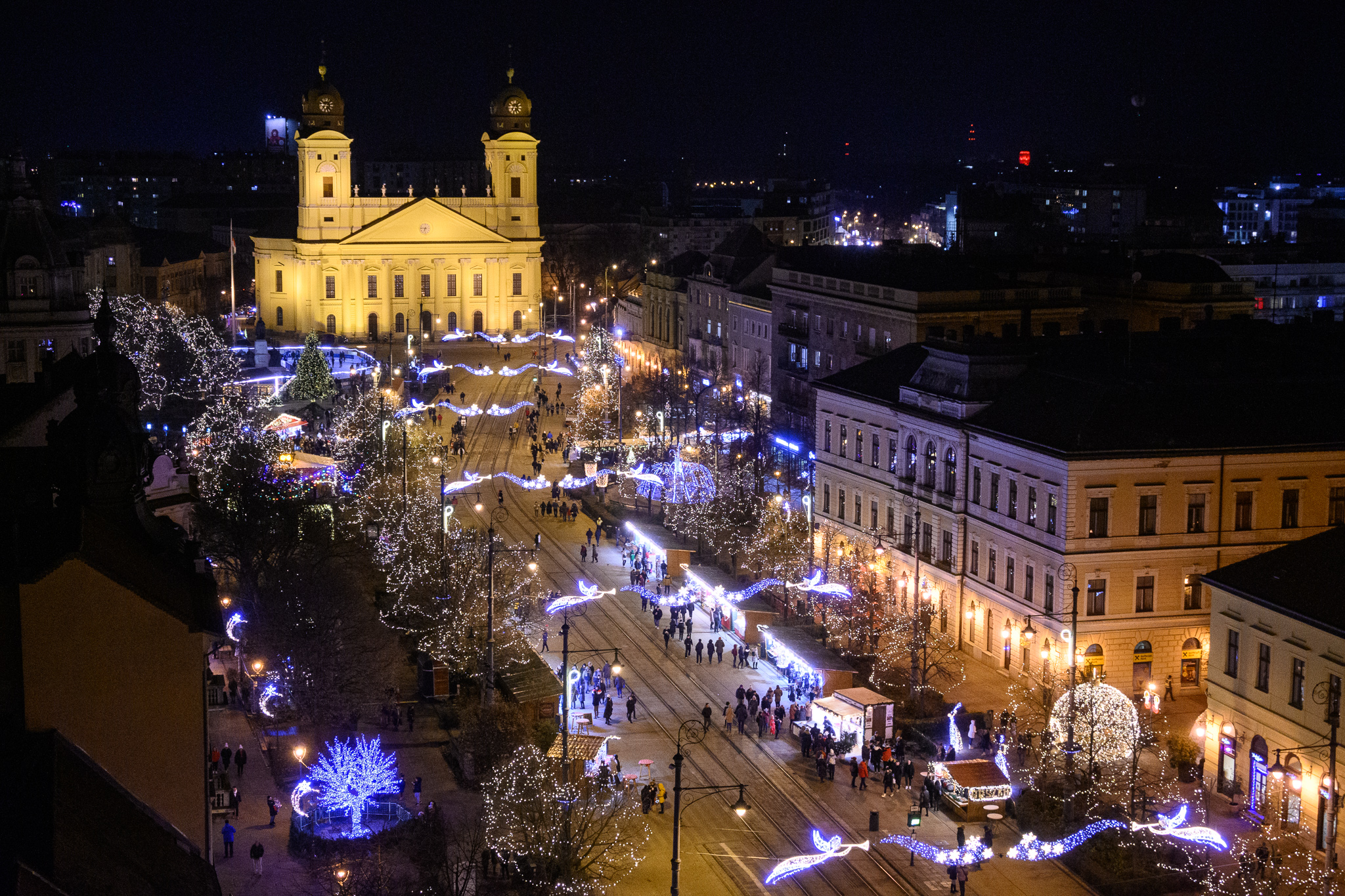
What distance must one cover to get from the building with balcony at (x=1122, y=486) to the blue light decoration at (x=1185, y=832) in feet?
35.6

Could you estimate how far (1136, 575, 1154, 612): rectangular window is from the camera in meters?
51.0

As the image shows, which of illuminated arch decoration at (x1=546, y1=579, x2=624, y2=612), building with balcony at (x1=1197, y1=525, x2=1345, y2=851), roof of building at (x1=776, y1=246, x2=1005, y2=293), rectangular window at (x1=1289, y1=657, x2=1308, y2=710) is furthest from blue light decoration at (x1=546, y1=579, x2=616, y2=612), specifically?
rectangular window at (x1=1289, y1=657, x2=1308, y2=710)

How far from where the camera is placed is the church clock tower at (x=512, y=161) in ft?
479

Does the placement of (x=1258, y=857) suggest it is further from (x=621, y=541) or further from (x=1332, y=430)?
(x=621, y=541)

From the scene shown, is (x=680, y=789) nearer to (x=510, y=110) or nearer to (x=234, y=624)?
(x=234, y=624)

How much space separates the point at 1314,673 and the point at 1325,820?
343cm

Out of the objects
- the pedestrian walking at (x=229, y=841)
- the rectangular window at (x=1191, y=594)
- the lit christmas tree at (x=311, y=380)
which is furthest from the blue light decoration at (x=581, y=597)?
the lit christmas tree at (x=311, y=380)

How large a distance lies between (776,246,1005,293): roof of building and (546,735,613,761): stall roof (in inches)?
1461

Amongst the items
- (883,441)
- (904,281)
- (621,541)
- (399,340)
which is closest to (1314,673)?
(883,441)

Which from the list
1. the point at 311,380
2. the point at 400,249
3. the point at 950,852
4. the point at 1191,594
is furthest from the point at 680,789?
the point at 400,249

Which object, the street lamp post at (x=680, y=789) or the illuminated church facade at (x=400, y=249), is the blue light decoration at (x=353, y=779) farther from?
the illuminated church facade at (x=400, y=249)

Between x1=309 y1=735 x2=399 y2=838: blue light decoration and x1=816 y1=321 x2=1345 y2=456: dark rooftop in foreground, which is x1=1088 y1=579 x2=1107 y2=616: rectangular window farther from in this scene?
x1=309 y1=735 x2=399 y2=838: blue light decoration

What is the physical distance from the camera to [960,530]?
2224 inches

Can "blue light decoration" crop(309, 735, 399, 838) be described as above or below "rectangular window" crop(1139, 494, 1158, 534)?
below
